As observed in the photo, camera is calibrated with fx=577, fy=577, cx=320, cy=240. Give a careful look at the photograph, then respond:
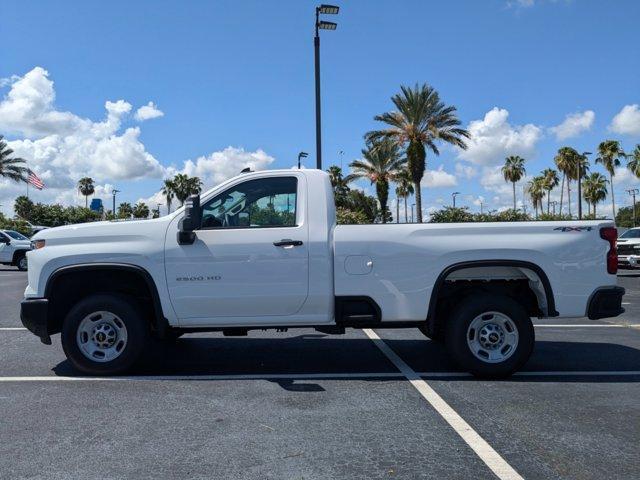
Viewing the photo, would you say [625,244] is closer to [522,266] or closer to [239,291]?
[522,266]

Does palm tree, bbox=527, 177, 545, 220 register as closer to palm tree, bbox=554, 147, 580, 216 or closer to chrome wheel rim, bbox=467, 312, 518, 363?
palm tree, bbox=554, 147, 580, 216

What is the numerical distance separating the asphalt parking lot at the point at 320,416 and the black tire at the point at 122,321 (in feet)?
0.50

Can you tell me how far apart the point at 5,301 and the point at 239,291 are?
9209mm

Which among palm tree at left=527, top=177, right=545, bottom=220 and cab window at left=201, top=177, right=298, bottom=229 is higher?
palm tree at left=527, top=177, right=545, bottom=220

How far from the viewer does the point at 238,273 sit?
5.80 metres

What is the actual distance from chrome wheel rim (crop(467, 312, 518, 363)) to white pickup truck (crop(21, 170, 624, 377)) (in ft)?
0.03

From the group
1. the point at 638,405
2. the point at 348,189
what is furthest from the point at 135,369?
the point at 348,189

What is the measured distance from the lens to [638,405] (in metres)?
5.05

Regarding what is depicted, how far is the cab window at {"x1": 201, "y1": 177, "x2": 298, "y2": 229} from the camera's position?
5.98 m

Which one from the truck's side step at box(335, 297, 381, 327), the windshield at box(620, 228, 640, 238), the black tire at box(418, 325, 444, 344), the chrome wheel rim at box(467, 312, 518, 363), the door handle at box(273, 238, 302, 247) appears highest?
the windshield at box(620, 228, 640, 238)

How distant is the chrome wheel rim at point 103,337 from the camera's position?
5957mm

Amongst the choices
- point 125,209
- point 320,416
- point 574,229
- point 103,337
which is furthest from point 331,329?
point 125,209

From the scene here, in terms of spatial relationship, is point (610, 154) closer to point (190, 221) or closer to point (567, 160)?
point (567, 160)

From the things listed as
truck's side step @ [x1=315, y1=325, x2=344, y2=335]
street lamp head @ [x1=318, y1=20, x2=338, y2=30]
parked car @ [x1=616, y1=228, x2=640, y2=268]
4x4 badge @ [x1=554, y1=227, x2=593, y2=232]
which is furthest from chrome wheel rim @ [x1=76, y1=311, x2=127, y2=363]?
parked car @ [x1=616, y1=228, x2=640, y2=268]
